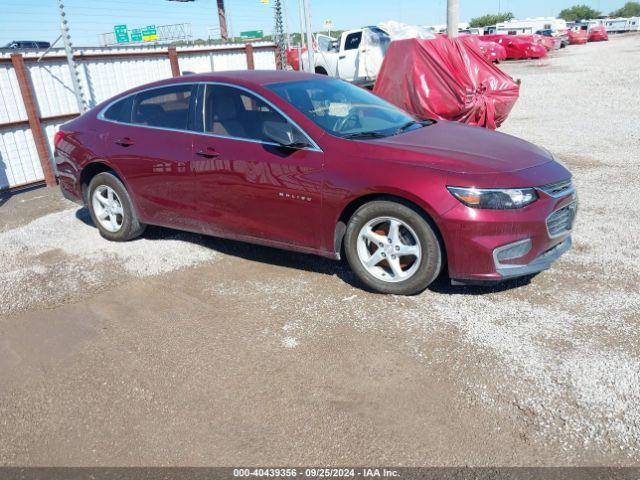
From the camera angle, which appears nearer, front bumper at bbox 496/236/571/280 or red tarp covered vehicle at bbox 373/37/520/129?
front bumper at bbox 496/236/571/280

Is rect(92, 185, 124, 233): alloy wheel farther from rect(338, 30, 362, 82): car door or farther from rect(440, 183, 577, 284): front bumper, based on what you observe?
rect(338, 30, 362, 82): car door

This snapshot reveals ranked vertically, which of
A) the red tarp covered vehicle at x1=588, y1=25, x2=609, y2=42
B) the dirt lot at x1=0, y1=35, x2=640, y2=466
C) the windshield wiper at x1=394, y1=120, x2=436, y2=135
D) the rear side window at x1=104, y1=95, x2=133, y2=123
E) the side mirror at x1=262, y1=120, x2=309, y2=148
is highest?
the rear side window at x1=104, y1=95, x2=133, y2=123

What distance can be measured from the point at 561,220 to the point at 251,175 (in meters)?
2.37

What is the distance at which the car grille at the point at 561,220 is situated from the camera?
152 inches

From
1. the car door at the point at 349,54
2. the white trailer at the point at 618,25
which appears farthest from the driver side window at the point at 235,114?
the white trailer at the point at 618,25

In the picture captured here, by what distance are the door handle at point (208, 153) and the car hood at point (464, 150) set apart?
1.39 metres

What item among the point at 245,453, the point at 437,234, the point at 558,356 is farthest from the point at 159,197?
the point at 558,356

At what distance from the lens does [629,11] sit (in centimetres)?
12219

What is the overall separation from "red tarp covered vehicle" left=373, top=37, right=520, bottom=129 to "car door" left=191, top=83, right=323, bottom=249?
5.91 meters

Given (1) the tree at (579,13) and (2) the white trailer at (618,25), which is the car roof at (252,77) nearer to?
(2) the white trailer at (618,25)

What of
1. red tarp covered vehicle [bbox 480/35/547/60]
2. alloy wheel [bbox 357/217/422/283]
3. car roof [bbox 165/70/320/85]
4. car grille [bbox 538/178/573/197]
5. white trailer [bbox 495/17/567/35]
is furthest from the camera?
white trailer [bbox 495/17/567/35]

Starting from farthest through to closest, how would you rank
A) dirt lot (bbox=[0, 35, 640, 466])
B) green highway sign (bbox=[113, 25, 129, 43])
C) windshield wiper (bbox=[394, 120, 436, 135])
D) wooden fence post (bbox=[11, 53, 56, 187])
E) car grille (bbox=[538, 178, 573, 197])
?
1. green highway sign (bbox=[113, 25, 129, 43])
2. wooden fence post (bbox=[11, 53, 56, 187])
3. windshield wiper (bbox=[394, 120, 436, 135])
4. car grille (bbox=[538, 178, 573, 197])
5. dirt lot (bbox=[0, 35, 640, 466])

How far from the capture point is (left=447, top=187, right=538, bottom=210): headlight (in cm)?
371

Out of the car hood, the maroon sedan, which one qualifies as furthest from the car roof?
the car hood
